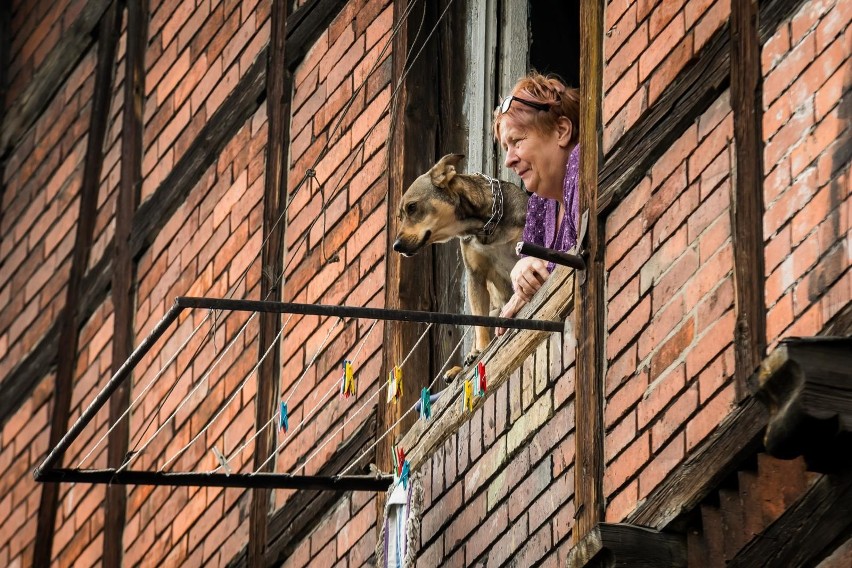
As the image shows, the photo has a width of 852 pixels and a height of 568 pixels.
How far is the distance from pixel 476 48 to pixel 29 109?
13.9 ft

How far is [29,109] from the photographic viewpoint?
1166 centimetres

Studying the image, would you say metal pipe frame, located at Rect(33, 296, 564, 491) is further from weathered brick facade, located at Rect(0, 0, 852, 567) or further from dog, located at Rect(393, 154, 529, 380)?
dog, located at Rect(393, 154, 529, 380)

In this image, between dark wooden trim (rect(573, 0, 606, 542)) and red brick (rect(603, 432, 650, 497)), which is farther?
dark wooden trim (rect(573, 0, 606, 542))

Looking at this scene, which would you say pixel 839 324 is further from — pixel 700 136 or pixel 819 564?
pixel 700 136

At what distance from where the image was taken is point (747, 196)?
5.48 metres

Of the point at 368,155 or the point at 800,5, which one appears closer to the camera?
the point at 800,5

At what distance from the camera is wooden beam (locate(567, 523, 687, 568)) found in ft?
17.6

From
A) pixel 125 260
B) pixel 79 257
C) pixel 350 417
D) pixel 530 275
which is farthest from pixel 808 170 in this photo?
pixel 79 257

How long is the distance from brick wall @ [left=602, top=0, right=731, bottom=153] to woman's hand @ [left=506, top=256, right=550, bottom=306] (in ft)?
1.95

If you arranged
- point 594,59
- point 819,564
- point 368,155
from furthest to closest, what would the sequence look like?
point 368,155 → point 594,59 → point 819,564

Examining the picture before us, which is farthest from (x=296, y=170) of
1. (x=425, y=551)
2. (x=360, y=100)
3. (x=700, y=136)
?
(x=700, y=136)

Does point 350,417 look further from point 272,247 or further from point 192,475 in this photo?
point 272,247

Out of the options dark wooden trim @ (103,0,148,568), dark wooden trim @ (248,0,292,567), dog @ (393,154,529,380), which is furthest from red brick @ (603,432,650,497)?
dark wooden trim @ (103,0,148,568)

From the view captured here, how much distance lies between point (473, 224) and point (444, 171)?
193 mm
